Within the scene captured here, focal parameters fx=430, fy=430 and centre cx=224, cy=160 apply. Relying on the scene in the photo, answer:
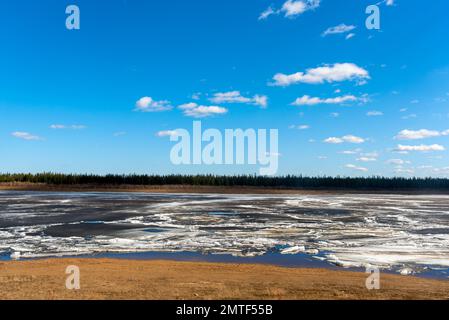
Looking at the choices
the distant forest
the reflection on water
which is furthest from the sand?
the distant forest

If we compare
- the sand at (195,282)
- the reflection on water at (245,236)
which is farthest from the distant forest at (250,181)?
the sand at (195,282)

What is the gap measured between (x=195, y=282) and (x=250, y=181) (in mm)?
70683

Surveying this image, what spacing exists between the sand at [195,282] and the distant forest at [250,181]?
218ft

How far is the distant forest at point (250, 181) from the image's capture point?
77.4m

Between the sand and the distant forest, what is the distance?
66.3 m

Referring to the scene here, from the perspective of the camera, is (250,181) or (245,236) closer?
(245,236)

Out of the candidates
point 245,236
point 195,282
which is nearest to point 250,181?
point 245,236

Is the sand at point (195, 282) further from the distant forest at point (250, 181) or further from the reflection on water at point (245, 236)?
the distant forest at point (250, 181)

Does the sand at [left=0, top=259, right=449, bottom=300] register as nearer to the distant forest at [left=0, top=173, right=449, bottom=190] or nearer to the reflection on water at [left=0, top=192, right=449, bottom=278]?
the reflection on water at [left=0, top=192, right=449, bottom=278]

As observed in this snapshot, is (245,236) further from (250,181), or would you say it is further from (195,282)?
(250,181)

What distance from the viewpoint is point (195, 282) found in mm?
9102
